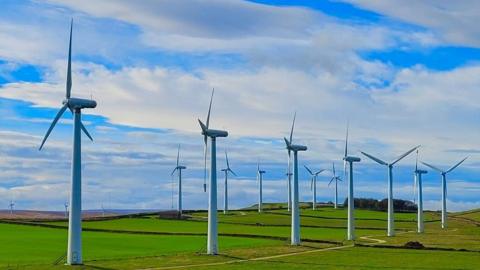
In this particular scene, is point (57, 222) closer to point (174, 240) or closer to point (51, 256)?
point (174, 240)

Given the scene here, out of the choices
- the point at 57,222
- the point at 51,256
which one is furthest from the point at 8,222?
the point at 51,256

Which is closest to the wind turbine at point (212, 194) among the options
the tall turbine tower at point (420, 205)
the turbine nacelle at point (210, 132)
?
the turbine nacelle at point (210, 132)

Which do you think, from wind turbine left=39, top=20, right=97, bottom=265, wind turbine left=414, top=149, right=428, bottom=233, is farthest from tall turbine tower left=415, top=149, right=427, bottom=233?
wind turbine left=39, top=20, right=97, bottom=265

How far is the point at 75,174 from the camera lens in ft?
244

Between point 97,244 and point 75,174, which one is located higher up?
point 75,174

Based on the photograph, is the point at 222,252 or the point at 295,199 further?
the point at 295,199

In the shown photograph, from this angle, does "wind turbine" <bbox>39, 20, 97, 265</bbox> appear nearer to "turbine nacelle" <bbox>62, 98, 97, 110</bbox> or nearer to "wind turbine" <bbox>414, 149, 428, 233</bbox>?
"turbine nacelle" <bbox>62, 98, 97, 110</bbox>

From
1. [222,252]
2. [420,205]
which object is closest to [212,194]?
[222,252]

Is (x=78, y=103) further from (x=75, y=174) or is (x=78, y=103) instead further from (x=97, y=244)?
(x=97, y=244)

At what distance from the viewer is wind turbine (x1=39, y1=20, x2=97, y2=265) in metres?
73.4

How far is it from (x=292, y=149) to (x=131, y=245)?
27554 mm

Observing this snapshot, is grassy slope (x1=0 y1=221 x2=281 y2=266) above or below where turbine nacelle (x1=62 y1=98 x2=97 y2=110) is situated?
below

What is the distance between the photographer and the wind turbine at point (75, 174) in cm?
7338

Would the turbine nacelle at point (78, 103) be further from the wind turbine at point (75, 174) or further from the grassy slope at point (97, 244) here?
the grassy slope at point (97, 244)
